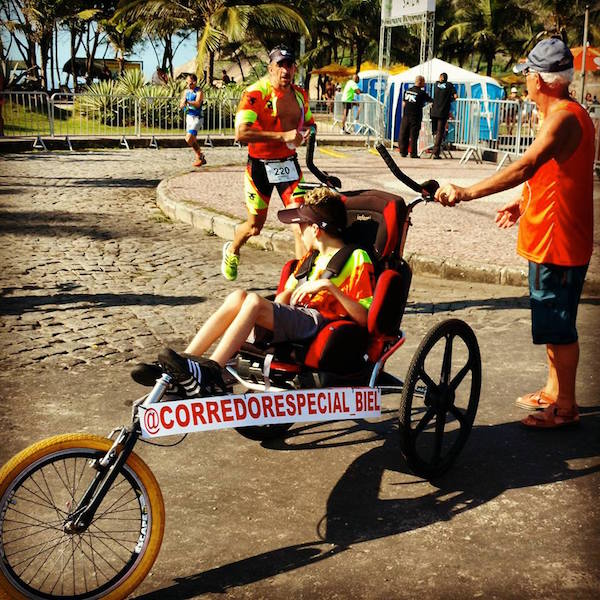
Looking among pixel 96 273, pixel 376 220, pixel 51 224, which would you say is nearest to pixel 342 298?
pixel 376 220

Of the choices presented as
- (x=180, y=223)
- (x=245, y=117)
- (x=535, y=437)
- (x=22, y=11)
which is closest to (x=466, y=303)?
(x=245, y=117)

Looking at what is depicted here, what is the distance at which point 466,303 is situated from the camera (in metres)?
7.73

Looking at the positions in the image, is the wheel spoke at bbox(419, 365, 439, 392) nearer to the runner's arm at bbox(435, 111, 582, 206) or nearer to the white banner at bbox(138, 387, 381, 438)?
the white banner at bbox(138, 387, 381, 438)

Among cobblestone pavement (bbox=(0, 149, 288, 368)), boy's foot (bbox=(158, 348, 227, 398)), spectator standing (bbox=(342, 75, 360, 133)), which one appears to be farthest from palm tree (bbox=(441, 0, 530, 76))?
boy's foot (bbox=(158, 348, 227, 398))

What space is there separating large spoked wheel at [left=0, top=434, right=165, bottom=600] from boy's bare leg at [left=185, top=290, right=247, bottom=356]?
0.71 meters

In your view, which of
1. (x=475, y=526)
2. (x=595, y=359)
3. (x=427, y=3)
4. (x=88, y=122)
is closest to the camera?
(x=475, y=526)

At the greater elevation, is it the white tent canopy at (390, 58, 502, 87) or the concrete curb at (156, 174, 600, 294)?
the white tent canopy at (390, 58, 502, 87)

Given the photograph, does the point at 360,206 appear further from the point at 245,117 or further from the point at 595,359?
the point at 245,117

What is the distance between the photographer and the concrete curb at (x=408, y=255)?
8461 millimetres

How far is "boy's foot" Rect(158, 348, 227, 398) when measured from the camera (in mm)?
3391

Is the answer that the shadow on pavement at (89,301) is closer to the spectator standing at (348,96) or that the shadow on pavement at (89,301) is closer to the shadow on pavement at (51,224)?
the shadow on pavement at (51,224)

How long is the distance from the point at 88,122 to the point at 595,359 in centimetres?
2175

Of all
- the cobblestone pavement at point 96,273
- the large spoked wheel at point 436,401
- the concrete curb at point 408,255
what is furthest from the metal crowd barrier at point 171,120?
the large spoked wheel at point 436,401

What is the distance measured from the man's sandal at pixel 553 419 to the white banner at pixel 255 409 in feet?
4.39
